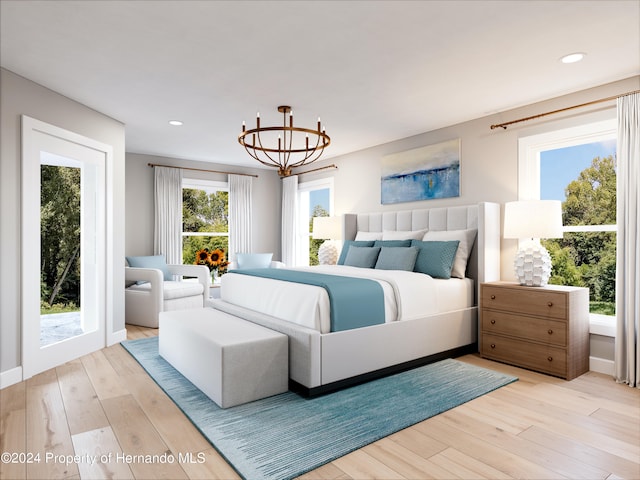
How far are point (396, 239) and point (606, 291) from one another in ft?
7.11

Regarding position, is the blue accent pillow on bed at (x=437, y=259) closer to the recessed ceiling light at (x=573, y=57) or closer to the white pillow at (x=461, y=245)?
the white pillow at (x=461, y=245)

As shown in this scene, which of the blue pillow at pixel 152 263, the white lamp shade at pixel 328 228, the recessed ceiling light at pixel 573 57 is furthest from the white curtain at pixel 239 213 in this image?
the recessed ceiling light at pixel 573 57

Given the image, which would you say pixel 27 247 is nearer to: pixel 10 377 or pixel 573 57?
pixel 10 377

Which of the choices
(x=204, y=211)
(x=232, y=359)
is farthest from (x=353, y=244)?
(x=204, y=211)

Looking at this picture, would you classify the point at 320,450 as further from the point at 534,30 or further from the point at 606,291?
the point at 606,291

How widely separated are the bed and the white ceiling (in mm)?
1281

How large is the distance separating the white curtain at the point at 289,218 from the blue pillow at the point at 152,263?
2099mm

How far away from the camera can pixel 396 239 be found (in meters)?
4.71

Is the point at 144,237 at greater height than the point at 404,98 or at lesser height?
lesser

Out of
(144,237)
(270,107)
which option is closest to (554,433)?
(270,107)

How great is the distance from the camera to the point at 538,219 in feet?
11.0

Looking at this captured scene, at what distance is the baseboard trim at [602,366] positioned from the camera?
327 cm

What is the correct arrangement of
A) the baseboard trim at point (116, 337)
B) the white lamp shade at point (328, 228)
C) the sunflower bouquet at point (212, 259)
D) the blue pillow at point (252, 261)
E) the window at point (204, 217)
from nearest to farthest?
the baseboard trim at point (116, 337)
the white lamp shade at point (328, 228)
the sunflower bouquet at point (212, 259)
the blue pillow at point (252, 261)
the window at point (204, 217)

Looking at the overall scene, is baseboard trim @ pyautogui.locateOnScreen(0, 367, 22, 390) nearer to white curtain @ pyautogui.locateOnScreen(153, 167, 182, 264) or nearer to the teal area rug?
the teal area rug
